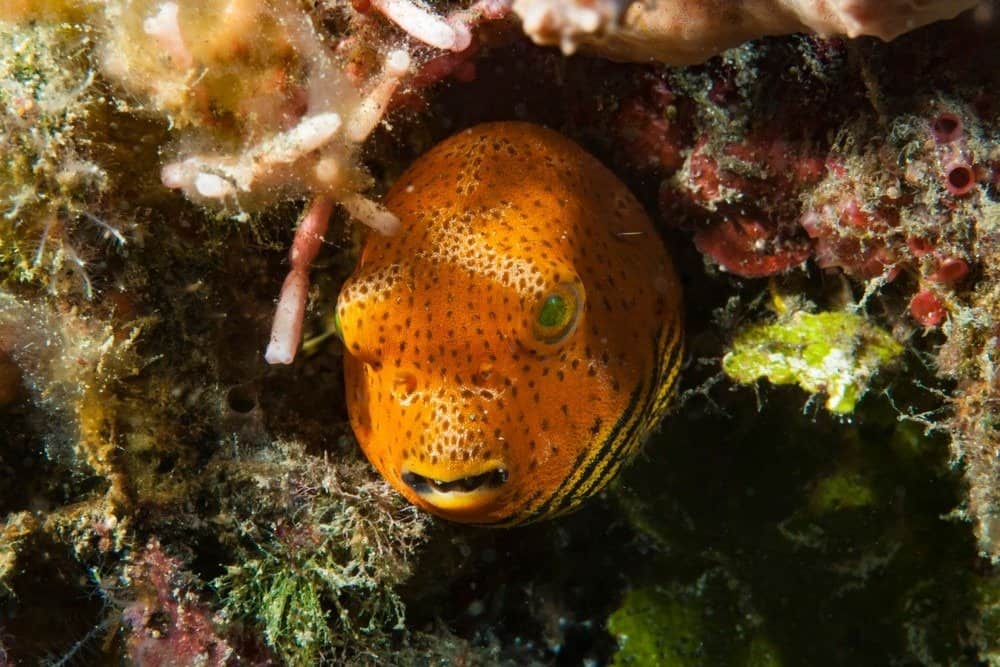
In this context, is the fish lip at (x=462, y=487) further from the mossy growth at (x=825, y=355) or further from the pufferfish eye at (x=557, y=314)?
the mossy growth at (x=825, y=355)

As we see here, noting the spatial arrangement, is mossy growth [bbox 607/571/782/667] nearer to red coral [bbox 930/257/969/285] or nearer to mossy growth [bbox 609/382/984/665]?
mossy growth [bbox 609/382/984/665]

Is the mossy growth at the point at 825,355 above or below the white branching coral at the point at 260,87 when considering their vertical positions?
below

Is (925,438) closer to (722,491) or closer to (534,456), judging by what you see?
(722,491)

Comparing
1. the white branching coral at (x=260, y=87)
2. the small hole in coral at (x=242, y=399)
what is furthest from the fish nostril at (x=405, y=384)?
the small hole in coral at (x=242, y=399)

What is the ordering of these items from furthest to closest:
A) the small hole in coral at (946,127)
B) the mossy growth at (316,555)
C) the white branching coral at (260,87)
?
the mossy growth at (316,555)
the small hole in coral at (946,127)
the white branching coral at (260,87)

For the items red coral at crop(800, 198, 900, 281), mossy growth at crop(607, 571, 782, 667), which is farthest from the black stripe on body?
mossy growth at crop(607, 571, 782, 667)
